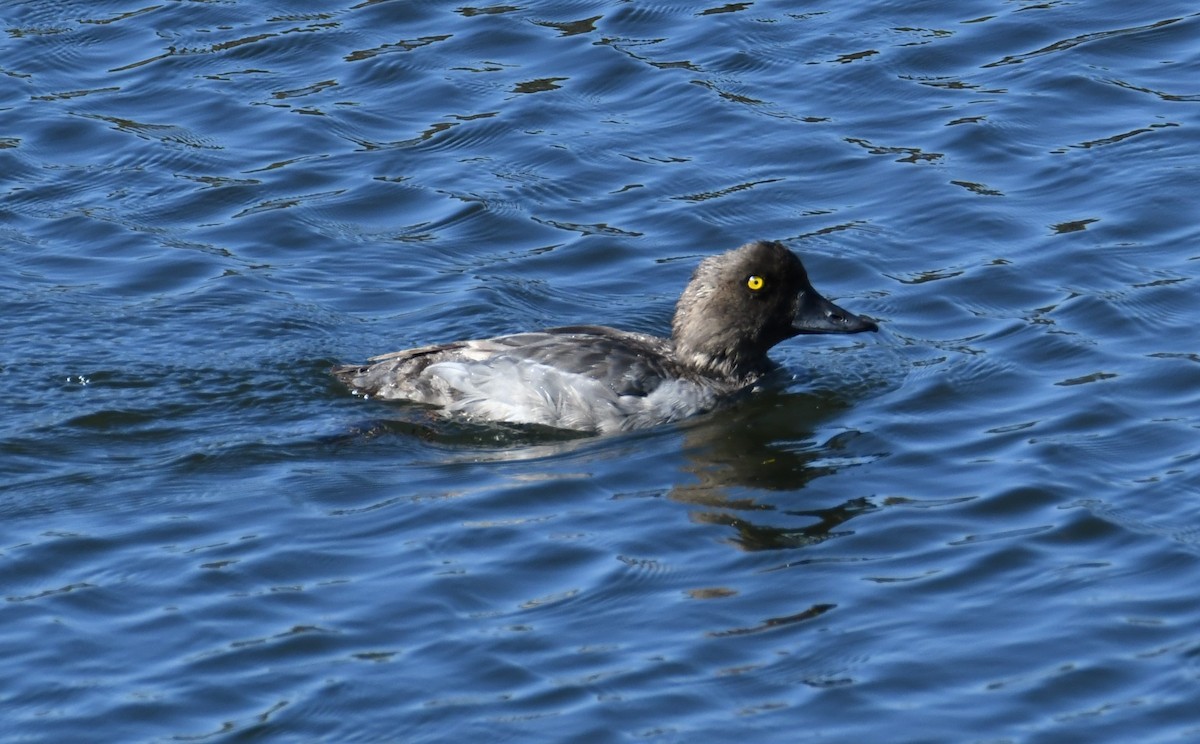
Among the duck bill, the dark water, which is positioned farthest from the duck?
the dark water

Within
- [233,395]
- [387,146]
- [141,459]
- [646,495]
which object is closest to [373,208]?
[387,146]

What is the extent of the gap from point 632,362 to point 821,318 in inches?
53.0

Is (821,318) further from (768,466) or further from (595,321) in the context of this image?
(595,321)

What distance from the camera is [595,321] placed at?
13359mm

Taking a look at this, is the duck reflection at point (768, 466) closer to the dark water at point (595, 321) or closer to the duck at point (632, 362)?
the dark water at point (595, 321)

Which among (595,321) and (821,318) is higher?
(821,318)

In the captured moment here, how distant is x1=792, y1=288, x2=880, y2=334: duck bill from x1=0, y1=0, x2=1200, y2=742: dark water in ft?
1.09

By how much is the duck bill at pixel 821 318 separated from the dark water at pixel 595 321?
33 centimetres

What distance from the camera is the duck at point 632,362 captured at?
462 inches

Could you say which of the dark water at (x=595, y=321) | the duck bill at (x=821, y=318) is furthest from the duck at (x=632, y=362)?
the dark water at (x=595, y=321)

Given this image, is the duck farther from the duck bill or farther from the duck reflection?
the duck reflection

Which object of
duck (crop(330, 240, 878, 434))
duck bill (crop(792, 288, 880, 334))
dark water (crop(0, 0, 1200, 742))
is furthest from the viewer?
duck bill (crop(792, 288, 880, 334))

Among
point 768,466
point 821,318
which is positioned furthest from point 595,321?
point 768,466

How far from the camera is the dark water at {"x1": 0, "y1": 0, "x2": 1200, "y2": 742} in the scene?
27.7 feet
